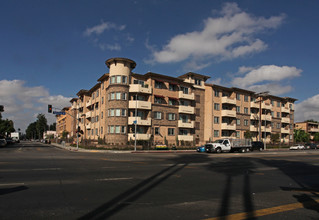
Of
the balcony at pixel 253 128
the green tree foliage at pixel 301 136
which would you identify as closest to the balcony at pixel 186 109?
the balcony at pixel 253 128

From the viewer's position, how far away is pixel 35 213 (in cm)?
596

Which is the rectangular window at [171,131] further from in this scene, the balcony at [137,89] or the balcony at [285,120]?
the balcony at [285,120]

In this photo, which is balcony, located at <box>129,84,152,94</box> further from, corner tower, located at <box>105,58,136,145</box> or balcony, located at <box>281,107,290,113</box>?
balcony, located at <box>281,107,290,113</box>

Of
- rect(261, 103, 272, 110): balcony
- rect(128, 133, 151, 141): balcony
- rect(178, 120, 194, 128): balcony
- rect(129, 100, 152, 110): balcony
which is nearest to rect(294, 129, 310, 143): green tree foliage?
rect(261, 103, 272, 110): balcony

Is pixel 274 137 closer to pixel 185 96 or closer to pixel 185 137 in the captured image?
pixel 185 137

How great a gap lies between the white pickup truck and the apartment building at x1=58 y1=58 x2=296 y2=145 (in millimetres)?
12569

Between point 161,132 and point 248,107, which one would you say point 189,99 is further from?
point 248,107

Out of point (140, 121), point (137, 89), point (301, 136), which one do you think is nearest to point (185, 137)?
point (140, 121)

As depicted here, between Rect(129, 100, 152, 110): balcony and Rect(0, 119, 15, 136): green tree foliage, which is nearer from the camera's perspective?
Rect(129, 100, 152, 110): balcony

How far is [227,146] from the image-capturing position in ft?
123

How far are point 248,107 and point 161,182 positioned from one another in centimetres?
5996

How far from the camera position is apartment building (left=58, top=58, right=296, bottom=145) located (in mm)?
45812

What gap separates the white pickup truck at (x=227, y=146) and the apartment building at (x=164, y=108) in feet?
41.2

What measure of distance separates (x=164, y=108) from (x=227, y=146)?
54.0 feet
